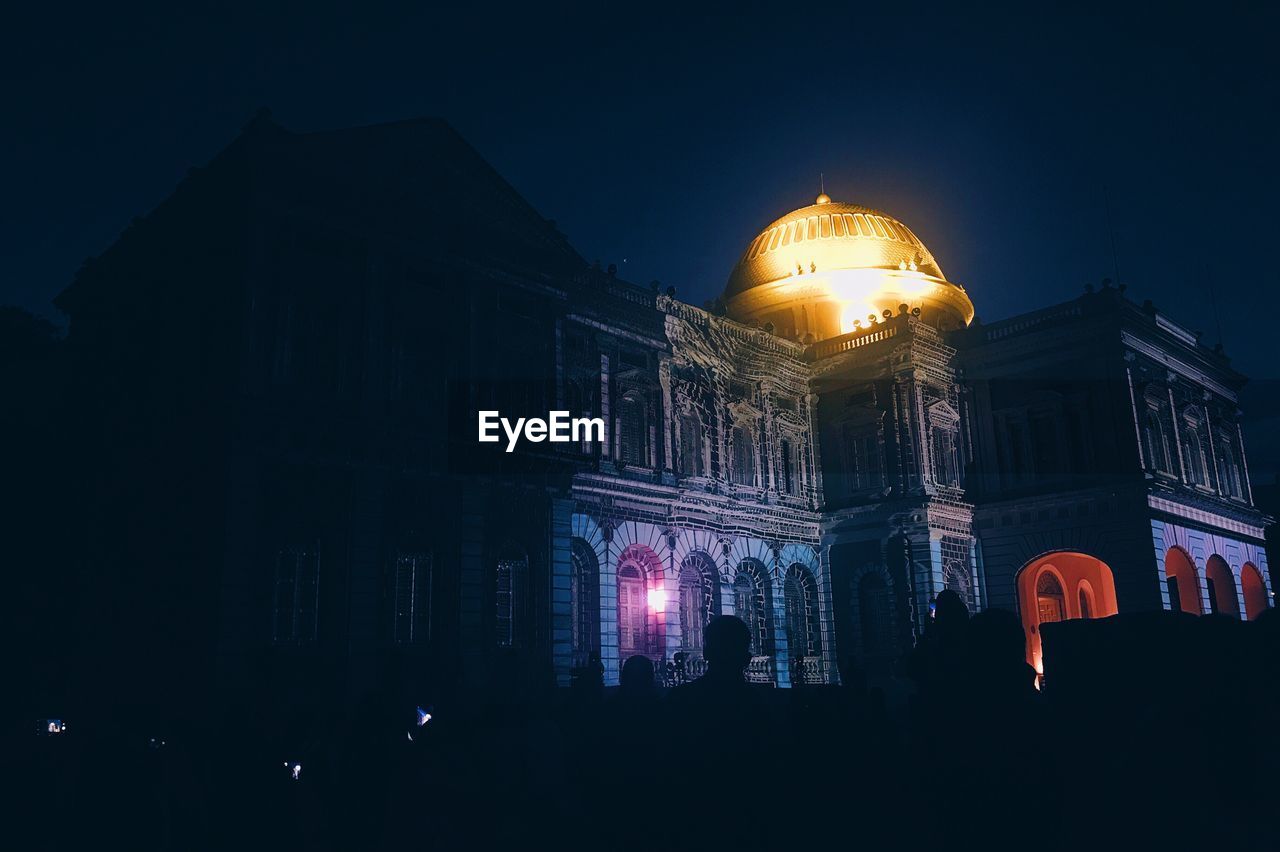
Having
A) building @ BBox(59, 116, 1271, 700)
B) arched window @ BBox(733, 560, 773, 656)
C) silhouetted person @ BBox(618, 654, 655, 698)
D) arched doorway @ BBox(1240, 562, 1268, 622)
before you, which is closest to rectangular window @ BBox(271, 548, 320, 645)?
building @ BBox(59, 116, 1271, 700)

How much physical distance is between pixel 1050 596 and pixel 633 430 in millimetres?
16618

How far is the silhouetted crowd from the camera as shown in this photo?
421 centimetres

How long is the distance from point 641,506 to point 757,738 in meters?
21.7

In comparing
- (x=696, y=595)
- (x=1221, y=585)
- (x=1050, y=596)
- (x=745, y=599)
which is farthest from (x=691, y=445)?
(x=1221, y=585)

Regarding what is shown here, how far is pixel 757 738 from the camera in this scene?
15.9ft

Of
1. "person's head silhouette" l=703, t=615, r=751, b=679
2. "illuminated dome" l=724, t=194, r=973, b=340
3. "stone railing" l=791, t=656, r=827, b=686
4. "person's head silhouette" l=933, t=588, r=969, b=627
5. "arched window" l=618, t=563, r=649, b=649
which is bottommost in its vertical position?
"stone railing" l=791, t=656, r=827, b=686

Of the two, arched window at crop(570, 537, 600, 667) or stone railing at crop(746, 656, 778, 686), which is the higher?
arched window at crop(570, 537, 600, 667)

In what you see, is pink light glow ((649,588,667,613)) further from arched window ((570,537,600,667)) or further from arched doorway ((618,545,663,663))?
arched window ((570,537,600,667))

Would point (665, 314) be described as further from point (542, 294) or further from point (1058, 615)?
point (1058, 615)

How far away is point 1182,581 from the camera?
29688 mm

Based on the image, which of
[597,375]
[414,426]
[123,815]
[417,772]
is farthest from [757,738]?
[597,375]

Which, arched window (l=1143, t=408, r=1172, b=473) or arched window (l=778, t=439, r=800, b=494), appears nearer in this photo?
arched window (l=1143, t=408, r=1172, b=473)

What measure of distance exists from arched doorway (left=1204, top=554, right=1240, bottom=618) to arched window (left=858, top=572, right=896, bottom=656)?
10.6 m

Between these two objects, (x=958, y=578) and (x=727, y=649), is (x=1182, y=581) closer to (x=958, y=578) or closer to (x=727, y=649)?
(x=958, y=578)
